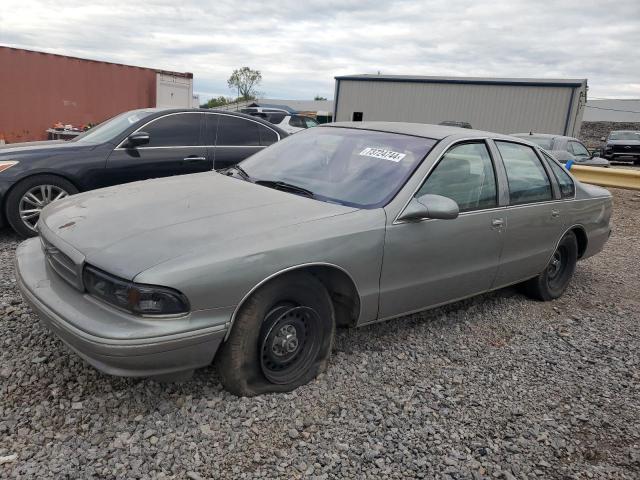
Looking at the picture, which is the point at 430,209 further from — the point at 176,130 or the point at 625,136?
the point at 625,136

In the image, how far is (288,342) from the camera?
9.53 feet

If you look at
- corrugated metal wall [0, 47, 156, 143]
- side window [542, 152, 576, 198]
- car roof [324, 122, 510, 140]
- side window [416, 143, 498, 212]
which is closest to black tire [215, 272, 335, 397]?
side window [416, 143, 498, 212]

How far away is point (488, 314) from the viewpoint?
14.7 feet

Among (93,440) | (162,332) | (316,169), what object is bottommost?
(93,440)

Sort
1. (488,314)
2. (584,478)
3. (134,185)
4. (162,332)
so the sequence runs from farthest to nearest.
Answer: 1. (488,314)
2. (134,185)
3. (584,478)
4. (162,332)

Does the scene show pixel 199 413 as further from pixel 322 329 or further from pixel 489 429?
pixel 489 429

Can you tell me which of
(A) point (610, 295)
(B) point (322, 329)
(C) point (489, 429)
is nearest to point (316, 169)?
(B) point (322, 329)

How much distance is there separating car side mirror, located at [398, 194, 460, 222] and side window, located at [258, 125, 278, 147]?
3982mm

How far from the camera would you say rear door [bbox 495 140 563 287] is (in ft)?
13.5

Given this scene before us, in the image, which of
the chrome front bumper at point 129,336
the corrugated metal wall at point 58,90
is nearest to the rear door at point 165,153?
the chrome front bumper at point 129,336

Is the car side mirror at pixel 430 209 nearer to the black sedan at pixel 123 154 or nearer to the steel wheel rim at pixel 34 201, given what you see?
the black sedan at pixel 123 154

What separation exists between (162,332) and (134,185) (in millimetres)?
1590

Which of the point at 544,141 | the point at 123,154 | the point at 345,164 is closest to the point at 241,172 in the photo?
the point at 345,164

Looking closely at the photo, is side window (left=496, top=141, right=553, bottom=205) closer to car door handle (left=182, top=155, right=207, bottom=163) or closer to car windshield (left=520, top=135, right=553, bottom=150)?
car door handle (left=182, top=155, right=207, bottom=163)
